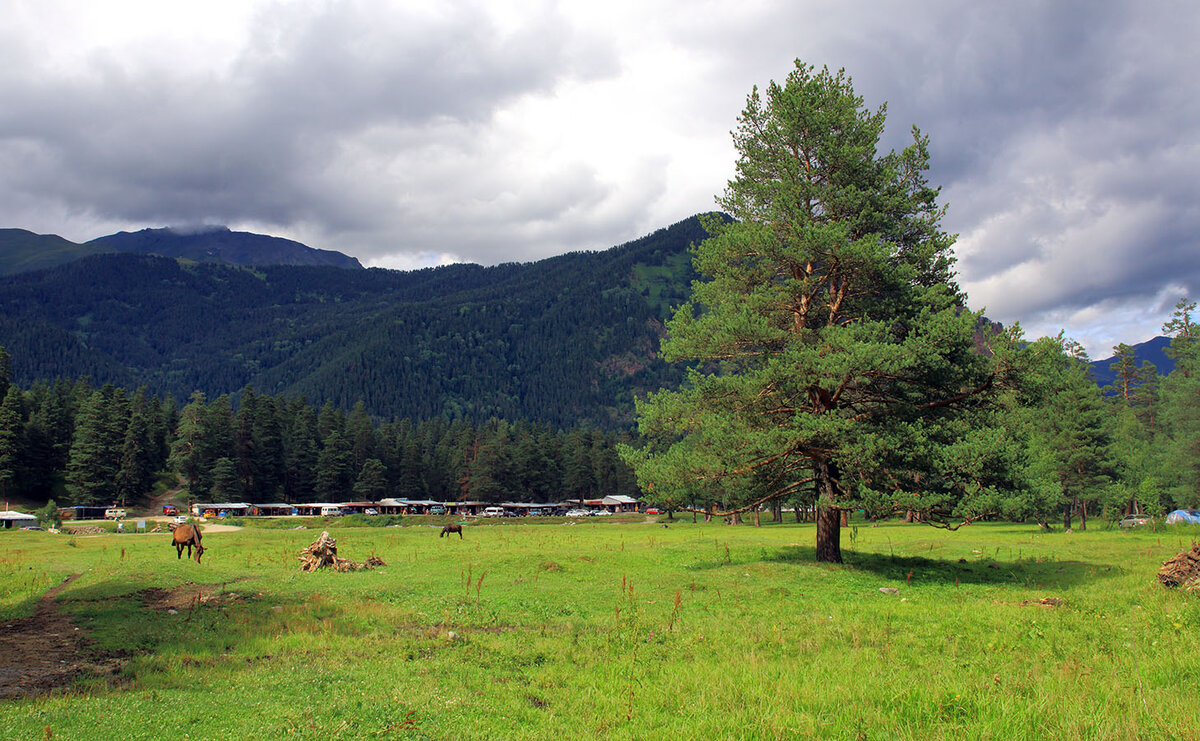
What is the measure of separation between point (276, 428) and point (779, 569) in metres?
113

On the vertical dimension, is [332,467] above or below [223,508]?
above

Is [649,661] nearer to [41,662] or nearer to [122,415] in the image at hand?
[41,662]

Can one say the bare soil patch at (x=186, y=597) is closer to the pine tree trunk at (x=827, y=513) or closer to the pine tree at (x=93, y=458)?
the pine tree trunk at (x=827, y=513)

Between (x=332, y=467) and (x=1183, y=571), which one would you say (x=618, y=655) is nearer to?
(x=1183, y=571)

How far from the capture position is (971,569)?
26.8 meters

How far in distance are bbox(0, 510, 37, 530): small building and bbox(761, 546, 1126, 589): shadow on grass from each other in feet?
273

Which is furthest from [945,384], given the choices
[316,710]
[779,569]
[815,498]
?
[316,710]

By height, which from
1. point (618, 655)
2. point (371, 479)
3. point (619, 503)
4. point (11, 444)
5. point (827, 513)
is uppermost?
point (11, 444)

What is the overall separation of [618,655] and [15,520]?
94920 mm

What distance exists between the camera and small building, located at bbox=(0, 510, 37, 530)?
72312 mm

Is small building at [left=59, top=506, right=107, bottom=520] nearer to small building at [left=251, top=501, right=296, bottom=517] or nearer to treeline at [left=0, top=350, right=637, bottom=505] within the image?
treeline at [left=0, top=350, right=637, bottom=505]

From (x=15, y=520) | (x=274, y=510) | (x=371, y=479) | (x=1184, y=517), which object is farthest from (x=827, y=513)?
(x=274, y=510)

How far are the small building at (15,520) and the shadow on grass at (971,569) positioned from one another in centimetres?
8332

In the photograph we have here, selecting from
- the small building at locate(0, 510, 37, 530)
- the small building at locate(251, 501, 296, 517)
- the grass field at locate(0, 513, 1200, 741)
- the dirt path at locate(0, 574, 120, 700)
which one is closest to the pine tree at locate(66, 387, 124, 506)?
the small building at locate(0, 510, 37, 530)
